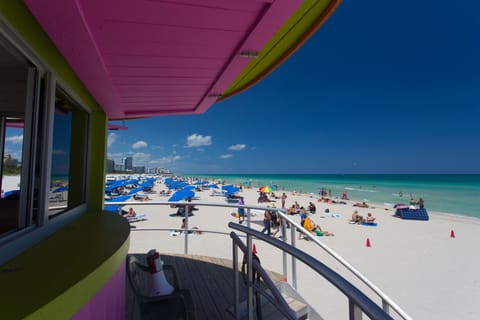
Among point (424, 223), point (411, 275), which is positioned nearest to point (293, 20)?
point (411, 275)

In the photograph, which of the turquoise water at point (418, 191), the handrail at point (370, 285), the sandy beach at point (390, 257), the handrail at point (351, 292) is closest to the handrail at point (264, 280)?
the handrail at point (351, 292)

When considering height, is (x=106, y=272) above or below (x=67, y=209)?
below

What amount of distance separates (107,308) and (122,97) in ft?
6.29

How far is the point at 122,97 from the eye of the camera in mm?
2445

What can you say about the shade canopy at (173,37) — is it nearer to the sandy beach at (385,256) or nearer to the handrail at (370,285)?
the sandy beach at (385,256)

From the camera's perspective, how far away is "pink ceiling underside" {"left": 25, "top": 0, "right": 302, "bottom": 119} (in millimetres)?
1118

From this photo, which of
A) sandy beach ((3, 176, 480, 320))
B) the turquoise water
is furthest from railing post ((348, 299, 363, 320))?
the turquoise water

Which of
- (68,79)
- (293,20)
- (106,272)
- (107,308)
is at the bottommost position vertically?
(107,308)

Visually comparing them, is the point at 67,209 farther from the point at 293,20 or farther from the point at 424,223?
the point at 424,223

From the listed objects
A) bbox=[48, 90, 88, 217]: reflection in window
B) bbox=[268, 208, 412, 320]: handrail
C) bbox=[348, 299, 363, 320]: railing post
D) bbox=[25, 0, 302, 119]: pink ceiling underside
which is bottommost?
bbox=[268, 208, 412, 320]: handrail

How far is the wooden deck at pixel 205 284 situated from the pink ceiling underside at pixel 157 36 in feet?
7.12

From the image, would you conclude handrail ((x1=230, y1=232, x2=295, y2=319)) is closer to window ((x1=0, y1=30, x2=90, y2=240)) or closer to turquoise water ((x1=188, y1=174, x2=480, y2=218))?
window ((x1=0, y1=30, x2=90, y2=240))

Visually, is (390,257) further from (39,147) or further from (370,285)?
(39,147)

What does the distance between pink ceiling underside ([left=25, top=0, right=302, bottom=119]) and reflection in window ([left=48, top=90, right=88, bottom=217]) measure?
337mm
